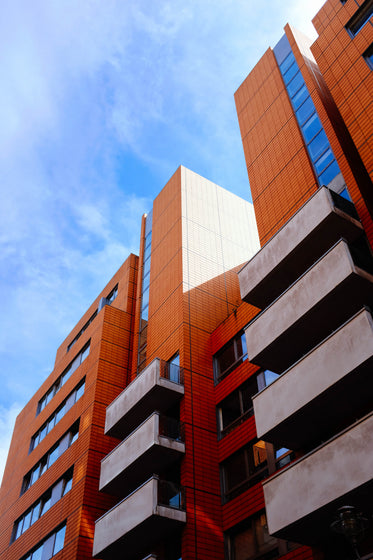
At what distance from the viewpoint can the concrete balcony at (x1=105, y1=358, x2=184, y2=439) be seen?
22812mm

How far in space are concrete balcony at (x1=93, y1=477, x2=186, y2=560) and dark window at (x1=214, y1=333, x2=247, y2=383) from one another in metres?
5.66

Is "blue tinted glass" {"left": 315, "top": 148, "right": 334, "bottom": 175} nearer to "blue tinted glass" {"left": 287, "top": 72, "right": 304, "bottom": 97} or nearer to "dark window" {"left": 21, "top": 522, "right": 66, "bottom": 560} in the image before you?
"blue tinted glass" {"left": 287, "top": 72, "right": 304, "bottom": 97}

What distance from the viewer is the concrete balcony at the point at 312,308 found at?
16.4 metres

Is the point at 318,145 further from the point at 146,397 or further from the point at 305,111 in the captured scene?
the point at 146,397

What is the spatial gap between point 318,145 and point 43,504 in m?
22.4

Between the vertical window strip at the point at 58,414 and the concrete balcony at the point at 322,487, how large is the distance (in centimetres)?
1747

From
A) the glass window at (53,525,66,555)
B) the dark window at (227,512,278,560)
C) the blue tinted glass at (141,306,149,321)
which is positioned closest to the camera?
the dark window at (227,512,278,560)

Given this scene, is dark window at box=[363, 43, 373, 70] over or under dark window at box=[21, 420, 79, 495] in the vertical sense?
over

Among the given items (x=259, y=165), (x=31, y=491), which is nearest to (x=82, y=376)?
(x=31, y=491)

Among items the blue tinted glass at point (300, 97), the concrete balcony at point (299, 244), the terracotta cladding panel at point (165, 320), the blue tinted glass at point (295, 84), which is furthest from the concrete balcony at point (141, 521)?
the blue tinted glass at point (295, 84)

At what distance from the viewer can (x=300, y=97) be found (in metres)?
25.1

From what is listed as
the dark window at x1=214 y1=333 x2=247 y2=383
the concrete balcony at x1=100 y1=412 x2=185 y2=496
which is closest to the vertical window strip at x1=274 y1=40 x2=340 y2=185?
the dark window at x1=214 y1=333 x2=247 y2=383

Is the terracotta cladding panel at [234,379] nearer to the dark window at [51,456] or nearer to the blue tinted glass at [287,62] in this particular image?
the dark window at [51,456]

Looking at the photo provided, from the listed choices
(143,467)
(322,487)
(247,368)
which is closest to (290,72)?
(247,368)
